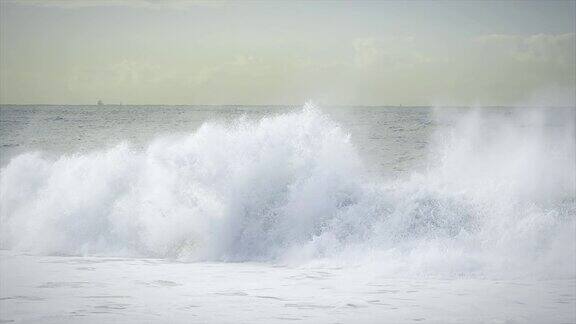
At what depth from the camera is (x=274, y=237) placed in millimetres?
13336

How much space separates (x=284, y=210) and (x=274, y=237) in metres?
0.78

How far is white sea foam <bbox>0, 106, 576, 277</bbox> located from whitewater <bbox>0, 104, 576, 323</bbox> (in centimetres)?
4

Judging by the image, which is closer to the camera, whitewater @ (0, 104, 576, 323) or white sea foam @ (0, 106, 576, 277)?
whitewater @ (0, 104, 576, 323)

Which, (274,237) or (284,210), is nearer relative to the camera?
(274,237)

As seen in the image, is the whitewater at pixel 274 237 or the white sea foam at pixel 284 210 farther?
the white sea foam at pixel 284 210

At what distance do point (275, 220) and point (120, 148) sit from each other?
17.6 ft

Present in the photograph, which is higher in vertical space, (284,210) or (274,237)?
(284,210)

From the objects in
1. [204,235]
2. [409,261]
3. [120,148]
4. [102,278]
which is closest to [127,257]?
[204,235]

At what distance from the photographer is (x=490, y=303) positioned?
873cm

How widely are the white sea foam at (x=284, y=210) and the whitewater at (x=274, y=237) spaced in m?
0.04

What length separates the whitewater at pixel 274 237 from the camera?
870 centimetres

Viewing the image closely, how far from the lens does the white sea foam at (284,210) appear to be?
12000mm

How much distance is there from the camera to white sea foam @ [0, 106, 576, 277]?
12000 millimetres

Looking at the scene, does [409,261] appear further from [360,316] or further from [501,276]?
[360,316]
